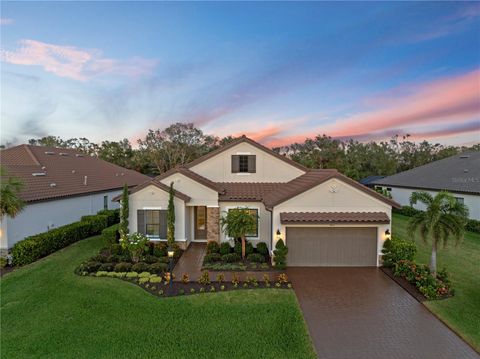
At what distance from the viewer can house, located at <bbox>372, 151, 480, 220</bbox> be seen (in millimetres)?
20062

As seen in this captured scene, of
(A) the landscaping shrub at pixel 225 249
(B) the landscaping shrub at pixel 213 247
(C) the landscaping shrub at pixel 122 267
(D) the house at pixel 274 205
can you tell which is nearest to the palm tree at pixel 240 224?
(A) the landscaping shrub at pixel 225 249

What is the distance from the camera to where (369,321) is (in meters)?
7.48

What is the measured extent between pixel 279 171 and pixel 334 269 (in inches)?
295

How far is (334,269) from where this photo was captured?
38.1 feet

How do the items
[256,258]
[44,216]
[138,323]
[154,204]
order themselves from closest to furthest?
[138,323] → [256,258] → [154,204] → [44,216]

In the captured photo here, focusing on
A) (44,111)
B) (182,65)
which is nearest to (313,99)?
(182,65)

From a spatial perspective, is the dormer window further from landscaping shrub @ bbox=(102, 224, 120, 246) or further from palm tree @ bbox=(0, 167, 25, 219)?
palm tree @ bbox=(0, 167, 25, 219)

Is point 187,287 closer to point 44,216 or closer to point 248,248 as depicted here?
point 248,248

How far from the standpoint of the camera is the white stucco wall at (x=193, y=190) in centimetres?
1495

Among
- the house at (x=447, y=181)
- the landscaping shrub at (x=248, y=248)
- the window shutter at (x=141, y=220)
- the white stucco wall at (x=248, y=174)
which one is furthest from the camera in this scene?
the house at (x=447, y=181)

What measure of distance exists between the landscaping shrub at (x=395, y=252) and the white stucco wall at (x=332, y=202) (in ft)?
0.84

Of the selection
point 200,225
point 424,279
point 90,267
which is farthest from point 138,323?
point 424,279

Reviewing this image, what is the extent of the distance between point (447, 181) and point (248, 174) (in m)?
20.3

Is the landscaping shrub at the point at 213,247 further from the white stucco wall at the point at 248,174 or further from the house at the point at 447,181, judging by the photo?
the house at the point at 447,181
